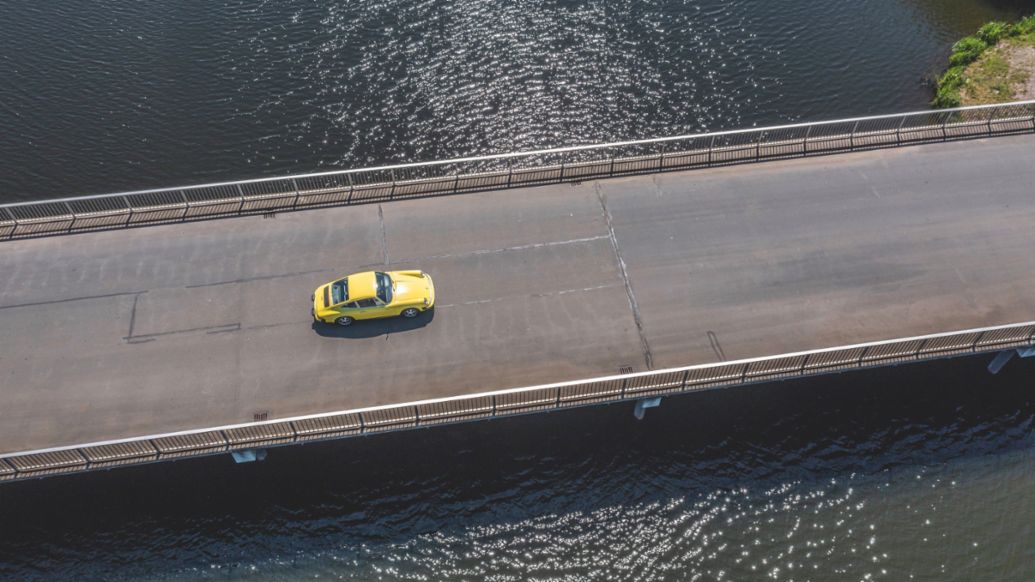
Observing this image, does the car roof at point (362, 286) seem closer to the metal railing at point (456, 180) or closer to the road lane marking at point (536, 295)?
the road lane marking at point (536, 295)

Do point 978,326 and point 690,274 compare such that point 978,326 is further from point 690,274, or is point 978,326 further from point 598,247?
point 598,247

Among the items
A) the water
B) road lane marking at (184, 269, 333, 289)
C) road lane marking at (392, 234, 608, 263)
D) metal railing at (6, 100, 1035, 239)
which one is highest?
metal railing at (6, 100, 1035, 239)

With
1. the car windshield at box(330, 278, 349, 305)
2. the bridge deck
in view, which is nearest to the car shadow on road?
the bridge deck

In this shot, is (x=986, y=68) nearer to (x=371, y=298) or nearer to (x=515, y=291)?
(x=515, y=291)

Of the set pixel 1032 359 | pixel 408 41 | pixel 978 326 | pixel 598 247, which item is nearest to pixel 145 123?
pixel 408 41

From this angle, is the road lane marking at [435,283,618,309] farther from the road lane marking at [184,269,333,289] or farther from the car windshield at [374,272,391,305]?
the road lane marking at [184,269,333,289]

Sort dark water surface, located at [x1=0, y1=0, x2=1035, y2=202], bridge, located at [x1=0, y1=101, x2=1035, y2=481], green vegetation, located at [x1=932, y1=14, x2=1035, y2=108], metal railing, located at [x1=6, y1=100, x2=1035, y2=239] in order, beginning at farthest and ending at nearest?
1. green vegetation, located at [x1=932, y1=14, x2=1035, y2=108]
2. dark water surface, located at [x1=0, y1=0, x2=1035, y2=202]
3. metal railing, located at [x1=6, y1=100, x2=1035, y2=239]
4. bridge, located at [x1=0, y1=101, x2=1035, y2=481]

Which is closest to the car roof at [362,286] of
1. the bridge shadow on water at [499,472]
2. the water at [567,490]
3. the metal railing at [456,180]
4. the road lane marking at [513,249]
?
the bridge shadow on water at [499,472]
